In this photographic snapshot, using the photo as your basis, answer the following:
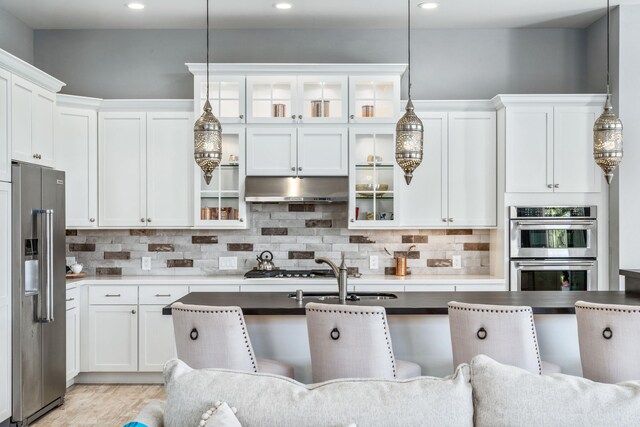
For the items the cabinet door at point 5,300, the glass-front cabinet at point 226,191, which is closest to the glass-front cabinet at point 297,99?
the glass-front cabinet at point 226,191

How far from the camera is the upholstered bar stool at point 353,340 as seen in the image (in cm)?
310

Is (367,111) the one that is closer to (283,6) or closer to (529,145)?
(283,6)

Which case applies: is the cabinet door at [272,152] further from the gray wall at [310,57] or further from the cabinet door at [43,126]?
the cabinet door at [43,126]

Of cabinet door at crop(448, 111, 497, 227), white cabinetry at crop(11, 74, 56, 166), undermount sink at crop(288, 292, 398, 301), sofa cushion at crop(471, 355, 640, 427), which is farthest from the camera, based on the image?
cabinet door at crop(448, 111, 497, 227)

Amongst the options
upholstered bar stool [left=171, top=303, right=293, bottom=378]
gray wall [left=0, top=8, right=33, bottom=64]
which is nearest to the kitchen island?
upholstered bar stool [left=171, top=303, right=293, bottom=378]

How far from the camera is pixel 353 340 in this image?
123 inches

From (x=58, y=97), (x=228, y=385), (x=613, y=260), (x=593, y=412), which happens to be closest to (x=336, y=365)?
(x=228, y=385)

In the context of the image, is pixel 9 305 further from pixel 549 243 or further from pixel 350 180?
pixel 549 243

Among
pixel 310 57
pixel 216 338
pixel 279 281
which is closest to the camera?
pixel 216 338

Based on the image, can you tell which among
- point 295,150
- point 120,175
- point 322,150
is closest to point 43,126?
point 120,175

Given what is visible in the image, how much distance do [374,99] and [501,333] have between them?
3.06 metres

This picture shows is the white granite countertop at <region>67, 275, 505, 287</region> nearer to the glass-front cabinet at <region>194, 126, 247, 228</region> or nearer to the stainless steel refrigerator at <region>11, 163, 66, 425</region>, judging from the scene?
the glass-front cabinet at <region>194, 126, 247, 228</region>

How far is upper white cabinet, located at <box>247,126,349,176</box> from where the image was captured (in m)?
5.61

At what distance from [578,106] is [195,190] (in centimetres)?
340
